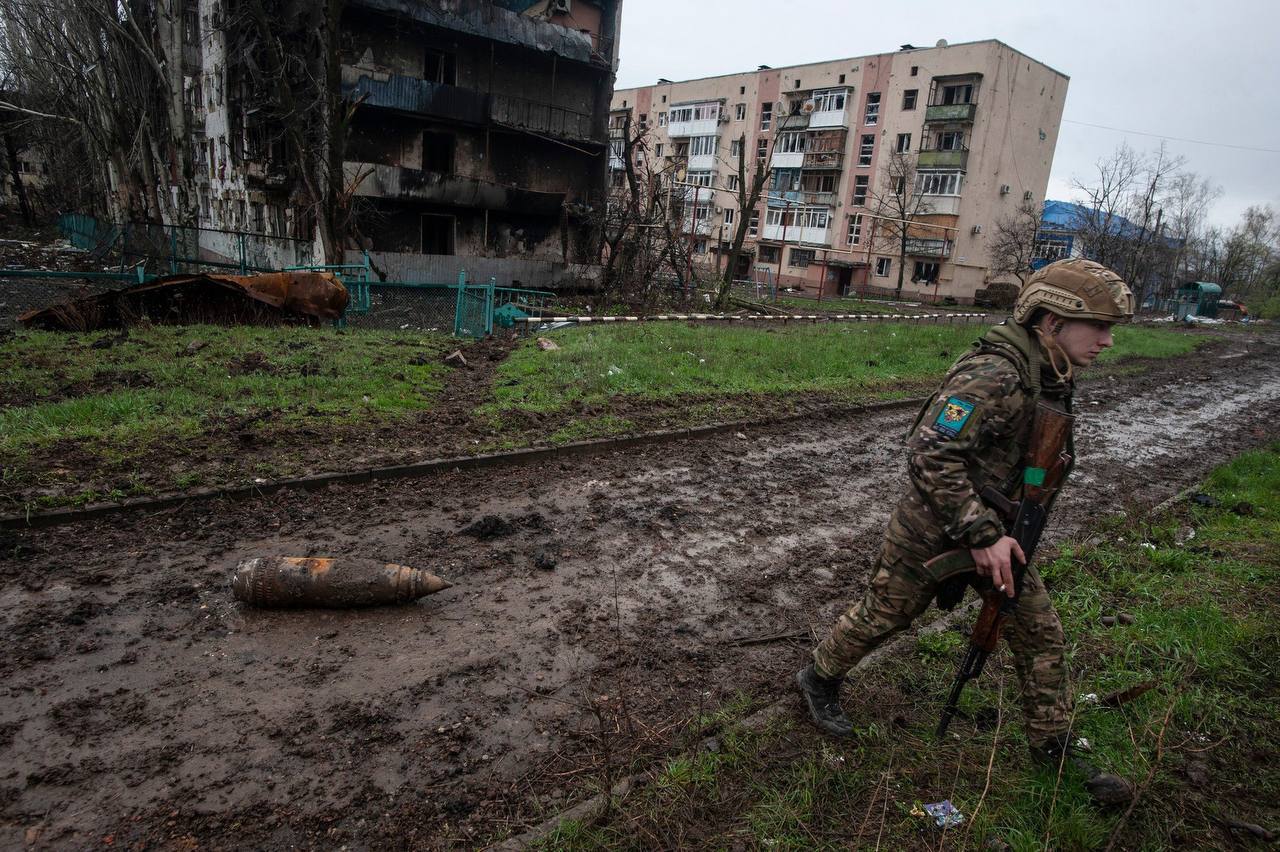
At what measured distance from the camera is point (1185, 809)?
263 centimetres

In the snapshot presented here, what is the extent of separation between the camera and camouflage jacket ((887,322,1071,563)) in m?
2.46

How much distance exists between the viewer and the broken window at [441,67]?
25047 mm

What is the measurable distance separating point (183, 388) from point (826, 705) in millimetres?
7839

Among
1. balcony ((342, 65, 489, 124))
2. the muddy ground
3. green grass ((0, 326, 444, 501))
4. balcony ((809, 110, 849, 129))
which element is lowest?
the muddy ground

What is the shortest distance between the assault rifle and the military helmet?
1.21 ft

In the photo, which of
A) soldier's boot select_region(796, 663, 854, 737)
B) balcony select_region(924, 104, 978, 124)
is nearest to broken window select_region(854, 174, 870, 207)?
balcony select_region(924, 104, 978, 124)

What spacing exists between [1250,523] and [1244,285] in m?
78.2

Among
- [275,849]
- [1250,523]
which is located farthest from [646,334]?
[275,849]

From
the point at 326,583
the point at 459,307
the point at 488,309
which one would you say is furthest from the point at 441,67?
the point at 326,583

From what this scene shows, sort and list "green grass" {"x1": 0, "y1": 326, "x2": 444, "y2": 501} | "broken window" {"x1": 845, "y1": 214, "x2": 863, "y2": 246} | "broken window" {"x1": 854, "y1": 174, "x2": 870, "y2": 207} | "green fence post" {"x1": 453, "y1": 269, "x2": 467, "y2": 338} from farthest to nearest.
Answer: "broken window" {"x1": 845, "y1": 214, "x2": 863, "y2": 246}
"broken window" {"x1": 854, "y1": 174, "x2": 870, "y2": 207}
"green fence post" {"x1": 453, "y1": 269, "x2": 467, "y2": 338}
"green grass" {"x1": 0, "y1": 326, "x2": 444, "y2": 501}

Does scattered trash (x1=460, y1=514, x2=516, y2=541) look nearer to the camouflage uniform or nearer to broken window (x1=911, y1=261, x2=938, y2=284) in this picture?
the camouflage uniform

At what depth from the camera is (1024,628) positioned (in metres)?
2.68

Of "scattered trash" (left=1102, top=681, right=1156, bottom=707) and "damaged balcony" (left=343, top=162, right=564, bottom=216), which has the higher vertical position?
"damaged balcony" (left=343, top=162, right=564, bottom=216)

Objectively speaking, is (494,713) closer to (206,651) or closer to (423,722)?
(423,722)
